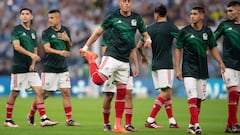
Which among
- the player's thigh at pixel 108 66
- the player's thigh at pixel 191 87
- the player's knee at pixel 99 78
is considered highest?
the player's thigh at pixel 108 66

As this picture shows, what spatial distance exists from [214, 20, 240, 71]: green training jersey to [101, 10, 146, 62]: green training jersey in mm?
1593

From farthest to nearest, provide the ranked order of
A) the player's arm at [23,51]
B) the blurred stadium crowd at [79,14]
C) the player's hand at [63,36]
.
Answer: the blurred stadium crowd at [79,14] → the player's hand at [63,36] → the player's arm at [23,51]

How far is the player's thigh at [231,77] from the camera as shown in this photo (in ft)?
38.6

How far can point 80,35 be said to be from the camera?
30562mm

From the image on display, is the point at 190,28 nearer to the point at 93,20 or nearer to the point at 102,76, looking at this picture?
the point at 102,76

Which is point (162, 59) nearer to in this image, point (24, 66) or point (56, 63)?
point (56, 63)

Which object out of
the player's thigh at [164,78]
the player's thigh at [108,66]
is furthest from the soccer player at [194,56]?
the player's thigh at [164,78]

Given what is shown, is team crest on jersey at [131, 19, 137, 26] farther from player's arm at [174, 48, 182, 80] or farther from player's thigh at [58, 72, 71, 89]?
player's thigh at [58, 72, 71, 89]

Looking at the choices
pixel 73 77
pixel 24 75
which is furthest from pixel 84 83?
pixel 24 75

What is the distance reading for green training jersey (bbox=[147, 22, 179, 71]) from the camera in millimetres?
13000

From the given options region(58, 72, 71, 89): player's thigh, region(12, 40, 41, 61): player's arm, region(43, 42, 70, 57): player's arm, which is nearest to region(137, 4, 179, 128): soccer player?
region(43, 42, 70, 57): player's arm

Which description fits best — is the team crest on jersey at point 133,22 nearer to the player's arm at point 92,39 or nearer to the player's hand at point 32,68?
the player's arm at point 92,39

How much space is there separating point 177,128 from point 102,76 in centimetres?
220

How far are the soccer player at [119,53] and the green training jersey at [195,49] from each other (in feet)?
2.11
